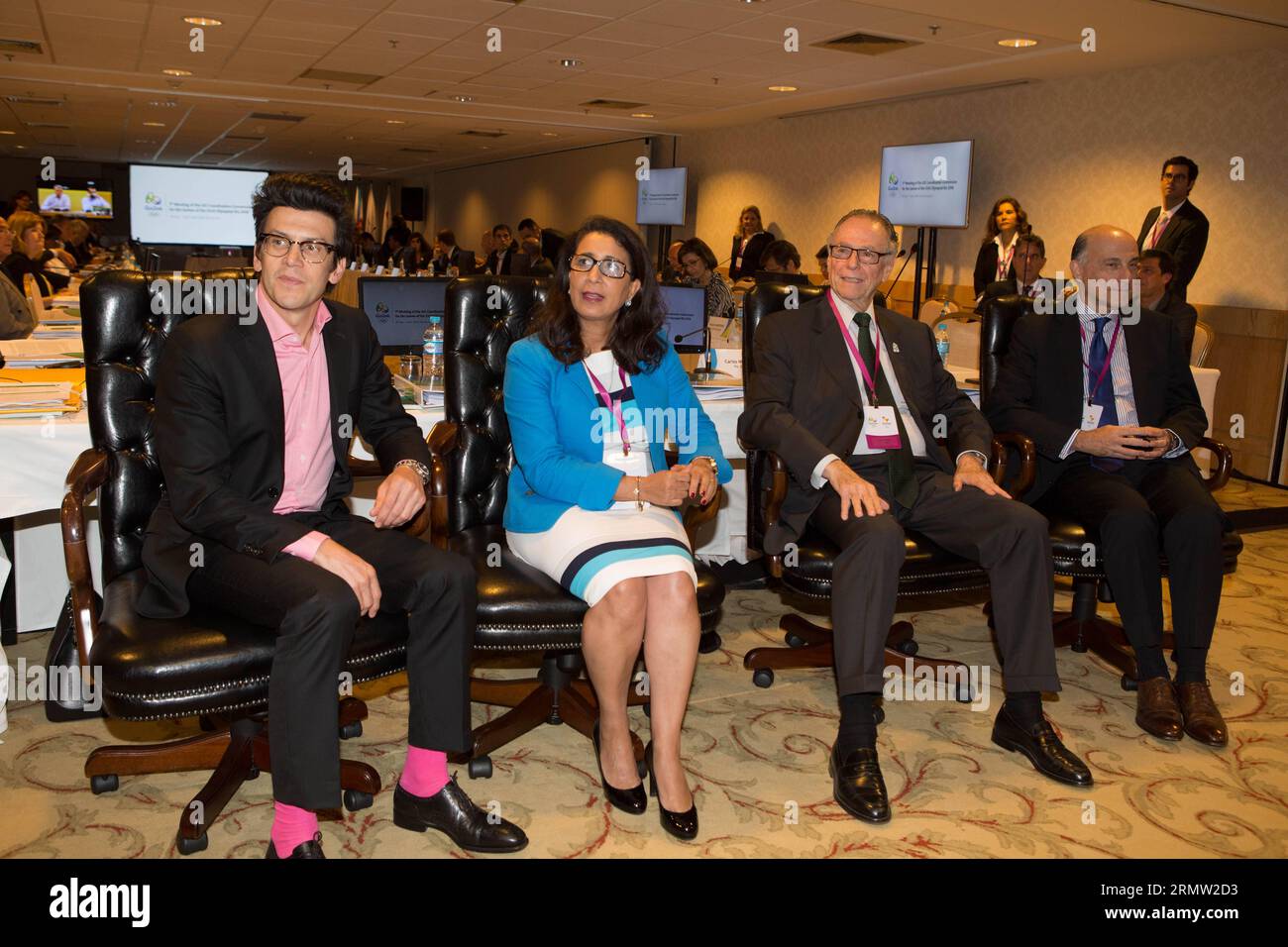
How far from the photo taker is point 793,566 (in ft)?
9.07

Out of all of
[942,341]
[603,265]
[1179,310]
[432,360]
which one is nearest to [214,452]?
[603,265]

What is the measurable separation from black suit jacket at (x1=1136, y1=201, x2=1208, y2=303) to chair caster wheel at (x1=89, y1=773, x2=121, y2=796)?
22.0ft

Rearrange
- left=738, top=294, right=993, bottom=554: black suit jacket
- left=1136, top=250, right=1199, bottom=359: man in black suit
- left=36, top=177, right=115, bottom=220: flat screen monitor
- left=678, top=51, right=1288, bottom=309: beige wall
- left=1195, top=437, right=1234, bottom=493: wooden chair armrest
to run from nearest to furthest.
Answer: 1. left=738, top=294, right=993, bottom=554: black suit jacket
2. left=1195, top=437, right=1234, bottom=493: wooden chair armrest
3. left=1136, top=250, right=1199, bottom=359: man in black suit
4. left=678, top=51, right=1288, bottom=309: beige wall
5. left=36, top=177, right=115, bottom=220: flat screen monitor

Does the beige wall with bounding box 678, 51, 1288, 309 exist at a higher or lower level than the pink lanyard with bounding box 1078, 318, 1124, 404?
higher

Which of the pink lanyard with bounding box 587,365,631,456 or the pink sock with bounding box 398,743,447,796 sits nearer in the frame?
the pink sock with bounding box 398,743,447,796

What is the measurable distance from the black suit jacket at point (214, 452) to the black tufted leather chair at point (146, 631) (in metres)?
0.10

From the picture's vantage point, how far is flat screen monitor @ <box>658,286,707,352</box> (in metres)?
4.12

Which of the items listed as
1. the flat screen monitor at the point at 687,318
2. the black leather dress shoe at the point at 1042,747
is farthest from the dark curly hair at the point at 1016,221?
the black leather dress shoe at the point at 1042,747

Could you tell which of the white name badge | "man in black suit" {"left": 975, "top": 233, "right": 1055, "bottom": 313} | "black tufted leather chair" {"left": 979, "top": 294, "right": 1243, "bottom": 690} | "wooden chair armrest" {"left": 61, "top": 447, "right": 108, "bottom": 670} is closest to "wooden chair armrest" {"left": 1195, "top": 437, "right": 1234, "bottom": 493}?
"black tufted leather chair" {"left": 979, "top": 294, "right": 1243, "bottom": 690}

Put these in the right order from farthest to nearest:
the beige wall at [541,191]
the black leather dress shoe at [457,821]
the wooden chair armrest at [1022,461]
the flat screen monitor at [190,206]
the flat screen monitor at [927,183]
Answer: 1. the beige wall at [541,191]
2. the flat screen monitor at [927,183]
3. the flat screen monitor at [190,206]
4. the wooden chair armrest at [1022,461]
5. the black leather dress shoe at [457,821]

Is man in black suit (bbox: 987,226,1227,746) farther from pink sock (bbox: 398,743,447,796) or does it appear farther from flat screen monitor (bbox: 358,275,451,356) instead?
flat screen monitor (bbox: 358,275,451,356)

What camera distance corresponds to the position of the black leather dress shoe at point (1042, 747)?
8.50 feet

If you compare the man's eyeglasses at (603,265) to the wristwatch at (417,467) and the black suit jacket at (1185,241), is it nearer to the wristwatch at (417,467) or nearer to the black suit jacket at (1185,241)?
the wristwatch at (417,467)
